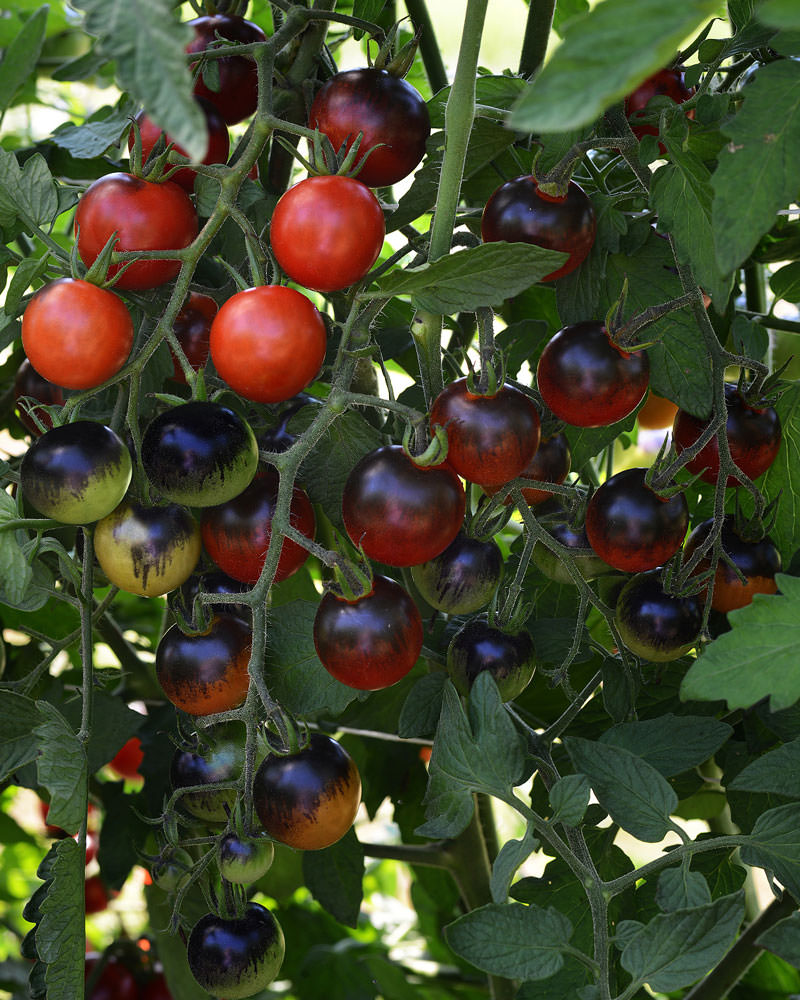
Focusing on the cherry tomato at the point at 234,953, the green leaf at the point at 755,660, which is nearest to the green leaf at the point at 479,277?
the green leaf at the point at 755,660

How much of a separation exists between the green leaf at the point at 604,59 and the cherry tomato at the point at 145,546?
30 centimetres

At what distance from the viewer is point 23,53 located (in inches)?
23.4

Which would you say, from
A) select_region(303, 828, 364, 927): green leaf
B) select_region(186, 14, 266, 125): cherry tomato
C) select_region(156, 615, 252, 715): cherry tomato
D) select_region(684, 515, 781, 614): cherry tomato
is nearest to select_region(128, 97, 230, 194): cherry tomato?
select_region(186, 14, 266, 125): cherry tomato

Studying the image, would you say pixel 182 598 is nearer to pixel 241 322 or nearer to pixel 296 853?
pixel 241 322

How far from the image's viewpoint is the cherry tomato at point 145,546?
476 millimetres

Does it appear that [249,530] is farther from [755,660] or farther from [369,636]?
[755,660]

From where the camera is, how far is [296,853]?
846mm

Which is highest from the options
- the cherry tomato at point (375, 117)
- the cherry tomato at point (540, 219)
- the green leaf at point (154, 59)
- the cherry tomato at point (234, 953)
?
the green leaf at point (154, 59)

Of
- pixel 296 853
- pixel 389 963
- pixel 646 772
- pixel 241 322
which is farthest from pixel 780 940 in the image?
pixel 389 963

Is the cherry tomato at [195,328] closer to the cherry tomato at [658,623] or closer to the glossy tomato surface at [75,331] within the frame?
the glossy tomato surface at [75,331]

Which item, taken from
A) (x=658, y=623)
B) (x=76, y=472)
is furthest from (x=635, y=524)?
(x=76, y=472)

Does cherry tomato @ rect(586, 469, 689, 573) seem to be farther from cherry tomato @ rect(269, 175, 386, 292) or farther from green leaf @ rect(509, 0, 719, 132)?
green leaf @ rect(509, 0, 719, 132)

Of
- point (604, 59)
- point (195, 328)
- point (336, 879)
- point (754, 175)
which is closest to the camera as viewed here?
point (604, 59)

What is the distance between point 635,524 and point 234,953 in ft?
0.91
